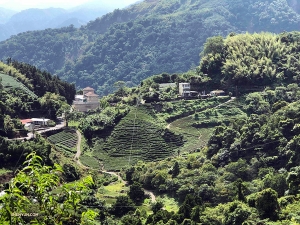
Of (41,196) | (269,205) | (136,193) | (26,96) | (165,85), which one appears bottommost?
(136,193)

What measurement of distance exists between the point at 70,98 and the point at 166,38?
208ft

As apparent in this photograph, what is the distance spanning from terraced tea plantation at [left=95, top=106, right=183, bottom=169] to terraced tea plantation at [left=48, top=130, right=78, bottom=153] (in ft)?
6.48

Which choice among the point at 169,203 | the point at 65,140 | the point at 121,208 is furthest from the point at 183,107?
the point at 121,208

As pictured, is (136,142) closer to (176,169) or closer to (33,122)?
(176,169)

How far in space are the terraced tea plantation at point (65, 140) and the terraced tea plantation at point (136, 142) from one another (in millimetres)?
1974

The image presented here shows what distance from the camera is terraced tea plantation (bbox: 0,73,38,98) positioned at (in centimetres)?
4209

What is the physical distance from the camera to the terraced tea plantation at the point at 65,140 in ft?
119

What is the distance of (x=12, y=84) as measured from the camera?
140ft

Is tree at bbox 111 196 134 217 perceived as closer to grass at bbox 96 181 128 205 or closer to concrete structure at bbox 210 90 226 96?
grass at bbox 96 181 128 205

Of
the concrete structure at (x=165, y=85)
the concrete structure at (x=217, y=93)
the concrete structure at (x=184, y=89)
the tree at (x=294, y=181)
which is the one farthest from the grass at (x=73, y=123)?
the tree at (x=294, y=181)

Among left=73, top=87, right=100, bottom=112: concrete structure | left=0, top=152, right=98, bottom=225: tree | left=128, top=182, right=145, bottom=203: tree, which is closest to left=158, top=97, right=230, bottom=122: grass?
left=73, top=87, right=100, bottom=112: concrete structure

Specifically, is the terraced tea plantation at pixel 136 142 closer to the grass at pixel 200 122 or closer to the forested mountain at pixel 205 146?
the forested mountain at pixel 205 146

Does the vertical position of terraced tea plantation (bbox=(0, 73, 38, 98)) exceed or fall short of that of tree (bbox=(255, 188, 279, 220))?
it exceeds it

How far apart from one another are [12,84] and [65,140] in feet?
29.8
